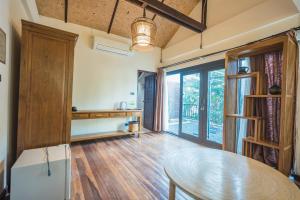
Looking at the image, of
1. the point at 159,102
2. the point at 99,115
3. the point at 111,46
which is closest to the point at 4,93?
the point at 99,115

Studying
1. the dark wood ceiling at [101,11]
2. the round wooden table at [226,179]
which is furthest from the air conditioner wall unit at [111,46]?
the round wooden table at [226,179]

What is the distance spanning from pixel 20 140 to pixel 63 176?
832 mm

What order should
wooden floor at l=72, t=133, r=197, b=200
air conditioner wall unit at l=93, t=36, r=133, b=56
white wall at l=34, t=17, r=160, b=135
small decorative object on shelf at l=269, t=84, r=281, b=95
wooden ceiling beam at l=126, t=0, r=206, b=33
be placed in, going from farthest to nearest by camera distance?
air conditioner wall unit at l=93, t=36, r=133, b=56 < white wall at l=34, t=17, r=160, b=135 < wooden ceiling beam at l=126, t=0, r=206, b=33 < small decorative object on shelf at l=269, t=84, r=281, b=95 < wooden floor at l=72, t=133, r=197, b=200

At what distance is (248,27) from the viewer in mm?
2822

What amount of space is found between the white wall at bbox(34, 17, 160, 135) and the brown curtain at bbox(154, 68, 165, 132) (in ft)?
2.53

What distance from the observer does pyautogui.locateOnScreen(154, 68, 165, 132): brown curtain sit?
5039 millimetres

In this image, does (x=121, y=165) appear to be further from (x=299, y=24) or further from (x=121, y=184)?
(x=299, y=24)

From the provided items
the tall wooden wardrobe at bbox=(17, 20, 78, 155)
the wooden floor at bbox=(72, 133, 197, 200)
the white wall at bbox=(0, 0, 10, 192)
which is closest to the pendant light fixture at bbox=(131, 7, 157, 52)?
the tall wooden wardrobe at bbox=(17, 20, 78, 155)

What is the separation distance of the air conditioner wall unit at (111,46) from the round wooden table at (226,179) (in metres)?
3.58

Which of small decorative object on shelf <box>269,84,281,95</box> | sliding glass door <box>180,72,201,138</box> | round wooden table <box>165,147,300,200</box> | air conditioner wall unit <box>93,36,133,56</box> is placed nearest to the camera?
round wooden table <box>165,147,300,200</box>

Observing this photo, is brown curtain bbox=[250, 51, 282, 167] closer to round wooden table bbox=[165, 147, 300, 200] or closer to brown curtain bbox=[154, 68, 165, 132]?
round wooden table bbox=[165, 147, 300, 200]

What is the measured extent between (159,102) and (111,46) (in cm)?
231

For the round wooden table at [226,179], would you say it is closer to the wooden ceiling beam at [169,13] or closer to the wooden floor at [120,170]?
the wooden floor at [120,170]

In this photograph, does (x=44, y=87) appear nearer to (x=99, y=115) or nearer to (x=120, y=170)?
(x=120, y=170)
